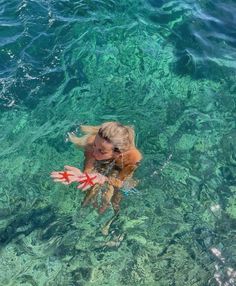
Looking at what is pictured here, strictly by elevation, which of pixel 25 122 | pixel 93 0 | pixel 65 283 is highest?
pixel 93 0

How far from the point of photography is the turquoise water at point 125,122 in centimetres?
675

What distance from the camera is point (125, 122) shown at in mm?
8539

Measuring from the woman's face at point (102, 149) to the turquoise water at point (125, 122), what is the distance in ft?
4.85

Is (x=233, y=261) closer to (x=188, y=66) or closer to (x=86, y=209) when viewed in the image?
(x=86, y=209)

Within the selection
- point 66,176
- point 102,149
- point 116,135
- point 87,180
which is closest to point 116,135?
point 116,135

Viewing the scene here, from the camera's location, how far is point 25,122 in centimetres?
848

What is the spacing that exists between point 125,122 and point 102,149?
2641mm

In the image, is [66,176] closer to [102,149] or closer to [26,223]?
[102,149]

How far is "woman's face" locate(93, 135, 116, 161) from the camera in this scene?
5934 mm

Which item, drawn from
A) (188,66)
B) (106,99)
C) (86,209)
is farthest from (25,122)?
(188,66)

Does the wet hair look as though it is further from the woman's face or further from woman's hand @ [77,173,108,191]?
woman's hand @ [77,173,108,191]

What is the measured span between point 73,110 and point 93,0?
12.0 ft

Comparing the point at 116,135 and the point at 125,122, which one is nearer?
the point at 116,135

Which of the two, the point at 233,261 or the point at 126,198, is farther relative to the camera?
the point at 126,198
